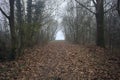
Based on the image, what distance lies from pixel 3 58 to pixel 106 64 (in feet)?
21.9

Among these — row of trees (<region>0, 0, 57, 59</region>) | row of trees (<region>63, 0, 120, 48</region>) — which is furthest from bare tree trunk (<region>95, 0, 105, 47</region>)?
row of trees (<region>0, 0, 57, 59</region>)

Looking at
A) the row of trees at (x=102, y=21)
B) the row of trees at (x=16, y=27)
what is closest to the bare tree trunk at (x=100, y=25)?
the row of trees at (x=102, y=21)

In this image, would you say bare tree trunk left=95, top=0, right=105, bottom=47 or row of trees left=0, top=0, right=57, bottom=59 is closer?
row of trees left=0, top=0, right=57, bottom=59

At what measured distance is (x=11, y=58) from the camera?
488 inches

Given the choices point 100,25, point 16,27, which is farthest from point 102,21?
point 16,27

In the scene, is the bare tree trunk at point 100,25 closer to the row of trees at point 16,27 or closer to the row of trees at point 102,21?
the row of trees at point 102,21

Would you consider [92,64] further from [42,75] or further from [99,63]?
[42,75]

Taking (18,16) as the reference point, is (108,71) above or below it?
below

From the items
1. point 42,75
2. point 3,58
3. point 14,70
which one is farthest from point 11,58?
point 42,75

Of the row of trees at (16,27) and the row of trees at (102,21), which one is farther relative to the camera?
the row of trees at (102,21)

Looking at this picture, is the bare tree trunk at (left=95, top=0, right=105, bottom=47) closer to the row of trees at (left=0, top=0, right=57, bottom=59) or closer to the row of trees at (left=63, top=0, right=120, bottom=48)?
the row of trees at (left=63, top=0, right=120, bottom=48)

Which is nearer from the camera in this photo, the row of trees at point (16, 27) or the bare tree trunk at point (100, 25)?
the row of trees at point (16, 27)

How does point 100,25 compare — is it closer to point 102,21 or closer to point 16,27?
point 102,21

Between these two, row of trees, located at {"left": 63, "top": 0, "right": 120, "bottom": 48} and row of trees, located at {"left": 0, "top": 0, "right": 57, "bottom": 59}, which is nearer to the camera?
row of trees, located at {"left": 0, "top": 0, "right": 57, "bottom": 59}
